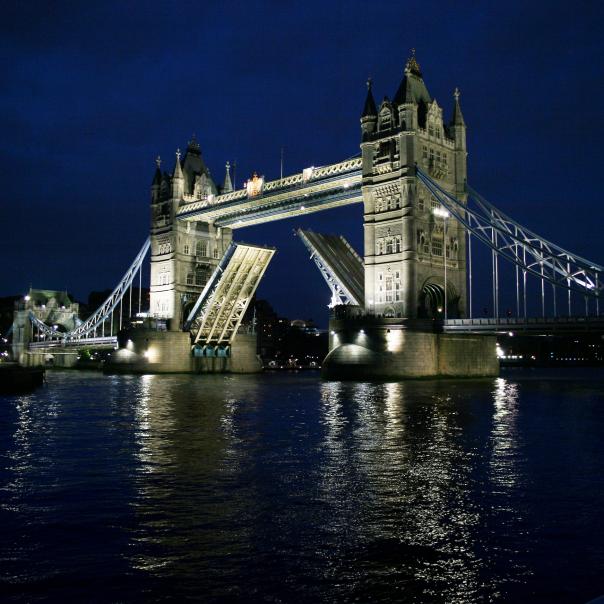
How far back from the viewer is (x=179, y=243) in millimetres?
70250

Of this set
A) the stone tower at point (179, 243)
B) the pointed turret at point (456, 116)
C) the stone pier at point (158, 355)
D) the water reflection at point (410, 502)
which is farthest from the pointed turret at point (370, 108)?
the water reflection at point (410, 502)

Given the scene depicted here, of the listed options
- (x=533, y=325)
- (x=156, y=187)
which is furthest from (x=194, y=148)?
(x=533, y=325)

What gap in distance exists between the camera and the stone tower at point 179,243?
2761 inches

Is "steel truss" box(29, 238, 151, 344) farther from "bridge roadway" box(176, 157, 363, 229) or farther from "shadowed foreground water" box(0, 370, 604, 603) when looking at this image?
"shadowed foreground water" box(0, 370, 604, 603)

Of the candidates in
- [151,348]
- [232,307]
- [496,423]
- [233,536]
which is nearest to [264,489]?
[233,536]

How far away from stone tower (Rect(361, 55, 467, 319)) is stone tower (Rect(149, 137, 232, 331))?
24.2 m

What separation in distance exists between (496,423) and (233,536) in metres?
15.4

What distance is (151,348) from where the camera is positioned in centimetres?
6638

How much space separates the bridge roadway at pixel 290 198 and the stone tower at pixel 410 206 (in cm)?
287

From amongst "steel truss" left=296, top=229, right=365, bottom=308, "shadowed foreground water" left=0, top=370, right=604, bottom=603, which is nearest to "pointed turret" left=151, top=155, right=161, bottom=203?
"steel truss" left=296, top=229, right=365, bottom=308

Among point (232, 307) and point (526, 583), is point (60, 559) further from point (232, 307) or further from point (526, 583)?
point (232, 307)

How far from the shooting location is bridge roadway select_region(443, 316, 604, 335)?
41.4 meters

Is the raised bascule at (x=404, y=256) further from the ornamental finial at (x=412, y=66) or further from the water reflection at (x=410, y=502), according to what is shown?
the water reflection at (x=410, y=502)

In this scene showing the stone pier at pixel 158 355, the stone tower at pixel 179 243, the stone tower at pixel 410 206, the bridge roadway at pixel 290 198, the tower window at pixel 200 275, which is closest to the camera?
the stone tower at pixel 410 206
